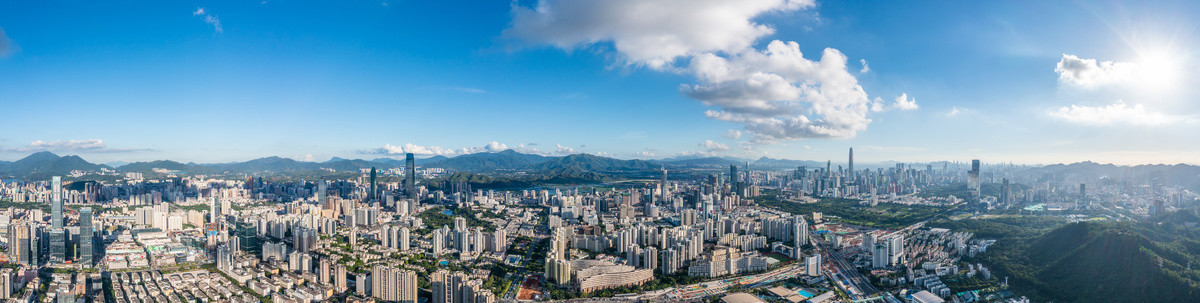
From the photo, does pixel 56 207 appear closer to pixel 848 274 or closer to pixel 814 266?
pixel 814 266

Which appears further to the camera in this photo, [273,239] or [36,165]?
[36,165]

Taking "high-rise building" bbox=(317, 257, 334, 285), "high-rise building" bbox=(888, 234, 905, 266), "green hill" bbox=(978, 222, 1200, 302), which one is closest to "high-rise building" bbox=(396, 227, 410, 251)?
"high-rise building" bbox=(317, 257, 334, 285)

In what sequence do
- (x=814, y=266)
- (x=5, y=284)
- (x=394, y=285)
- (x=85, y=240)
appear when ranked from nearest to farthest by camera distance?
(x=394, y=285) → (x=5, y=284) → (x=814, y=266) → (x=85, y=240)

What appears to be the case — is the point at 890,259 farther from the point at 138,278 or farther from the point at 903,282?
the point at 138,278

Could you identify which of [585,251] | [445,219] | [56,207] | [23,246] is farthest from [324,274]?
[56,207]

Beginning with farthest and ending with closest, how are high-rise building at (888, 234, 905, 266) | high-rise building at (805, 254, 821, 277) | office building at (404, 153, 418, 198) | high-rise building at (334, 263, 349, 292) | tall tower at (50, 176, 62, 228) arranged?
office building at (404, 153, 418, 198) → tall tower at (50, 176, 62, 228) → high-rise building at (888, 234, 905, 266) → high-rise building at (805, 254, 821, 277) → high-rise building at (334, 263, 349, 292)

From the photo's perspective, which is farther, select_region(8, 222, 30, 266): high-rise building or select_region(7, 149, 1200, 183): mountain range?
select_region(7, 149, 1200, 183): mountain range

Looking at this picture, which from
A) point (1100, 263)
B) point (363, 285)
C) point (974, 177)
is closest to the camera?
point (363, 285)

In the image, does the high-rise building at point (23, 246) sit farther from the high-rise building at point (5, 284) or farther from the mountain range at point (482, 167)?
the mountain range at point (482, 167)

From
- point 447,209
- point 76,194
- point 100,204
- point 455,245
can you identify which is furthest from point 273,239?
point 76,194

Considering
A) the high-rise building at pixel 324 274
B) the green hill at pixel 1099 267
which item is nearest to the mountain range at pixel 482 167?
the green hill at pixel 1099 267

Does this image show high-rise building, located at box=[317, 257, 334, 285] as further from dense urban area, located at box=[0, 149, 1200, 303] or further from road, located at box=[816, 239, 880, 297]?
road, located at box=[816, 239, 880, 297]
